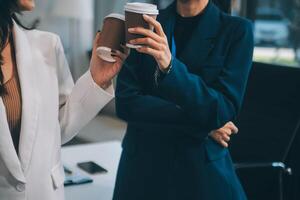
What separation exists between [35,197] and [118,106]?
0.41m

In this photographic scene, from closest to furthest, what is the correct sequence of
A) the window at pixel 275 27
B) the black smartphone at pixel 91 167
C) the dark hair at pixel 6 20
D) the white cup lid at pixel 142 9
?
the white cup lid at pixel 142 9 → the dark hair at pixel 6 20 → the black smartphone at pixel 91 167 → the window at pixel 275 27

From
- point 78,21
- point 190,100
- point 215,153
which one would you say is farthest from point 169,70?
point 78,21

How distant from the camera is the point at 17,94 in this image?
134 centimetres

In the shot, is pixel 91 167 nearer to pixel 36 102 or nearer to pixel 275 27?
pixel 36 102

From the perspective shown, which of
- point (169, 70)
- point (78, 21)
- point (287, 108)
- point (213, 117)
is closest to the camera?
point (169, 70)

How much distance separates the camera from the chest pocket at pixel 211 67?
147 cm

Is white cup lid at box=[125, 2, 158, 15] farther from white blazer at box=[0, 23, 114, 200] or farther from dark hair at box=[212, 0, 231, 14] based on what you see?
dark hair at box=[212, 0, 231, 14]

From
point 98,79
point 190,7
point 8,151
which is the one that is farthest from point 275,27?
point 8,151

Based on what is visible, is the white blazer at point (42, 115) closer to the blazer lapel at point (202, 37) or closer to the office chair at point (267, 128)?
the blazer lapel at point (202, 37)

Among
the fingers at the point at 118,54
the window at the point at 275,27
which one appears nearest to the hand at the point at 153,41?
the fingers at the point at 118,54

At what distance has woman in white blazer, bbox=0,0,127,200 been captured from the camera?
131cm

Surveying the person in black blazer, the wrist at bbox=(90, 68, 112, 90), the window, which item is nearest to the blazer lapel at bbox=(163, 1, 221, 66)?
the person in black blazer

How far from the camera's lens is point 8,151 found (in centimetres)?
128

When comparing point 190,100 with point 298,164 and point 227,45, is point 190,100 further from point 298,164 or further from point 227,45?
point 298,164
